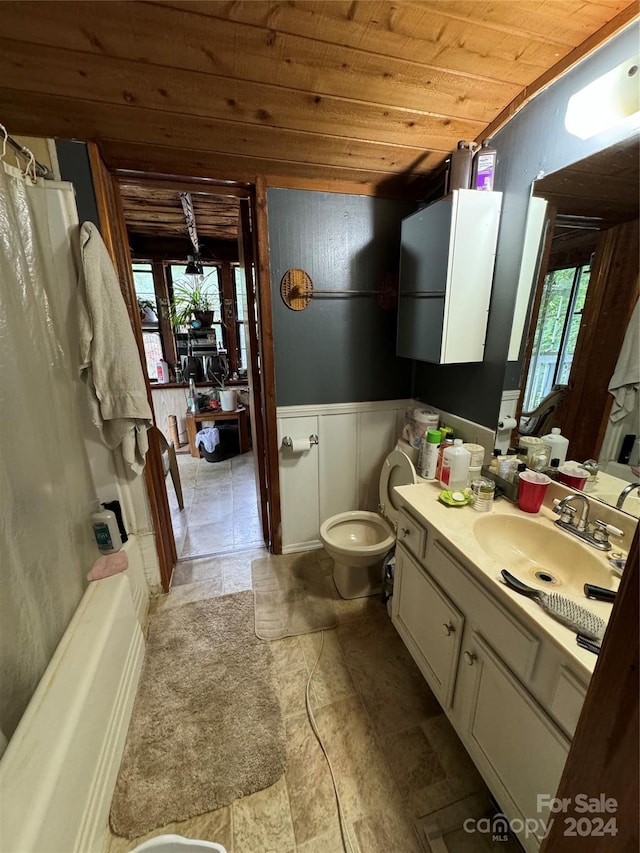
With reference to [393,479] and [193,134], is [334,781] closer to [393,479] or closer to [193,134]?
[393,479]

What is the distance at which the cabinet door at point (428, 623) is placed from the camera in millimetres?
1093

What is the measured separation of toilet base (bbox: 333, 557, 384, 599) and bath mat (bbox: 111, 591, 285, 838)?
508 mm

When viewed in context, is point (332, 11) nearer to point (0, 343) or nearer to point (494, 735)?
point (0, 343)

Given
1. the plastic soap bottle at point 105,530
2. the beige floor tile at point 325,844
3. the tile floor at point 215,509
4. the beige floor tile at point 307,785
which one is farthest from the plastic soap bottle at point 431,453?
the plastic soap bottle at point 105,530

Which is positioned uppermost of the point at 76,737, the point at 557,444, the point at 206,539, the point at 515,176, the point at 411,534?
the point at 515,176

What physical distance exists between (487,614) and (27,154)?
2.22m

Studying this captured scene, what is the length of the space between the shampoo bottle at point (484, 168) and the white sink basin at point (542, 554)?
4.32ft

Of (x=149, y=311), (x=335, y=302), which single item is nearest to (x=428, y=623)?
(x=335, y=302)

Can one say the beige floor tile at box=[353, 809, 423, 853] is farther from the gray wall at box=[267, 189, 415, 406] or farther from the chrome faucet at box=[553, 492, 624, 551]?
the gray wall at box=[267, 189, 415, 406]

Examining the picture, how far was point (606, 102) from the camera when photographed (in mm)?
958

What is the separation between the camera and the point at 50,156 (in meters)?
1.33

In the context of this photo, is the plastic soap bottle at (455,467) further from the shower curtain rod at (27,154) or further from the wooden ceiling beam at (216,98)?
the shower curtain rod at (27,154)

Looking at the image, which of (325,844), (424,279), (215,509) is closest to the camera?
(325,844)

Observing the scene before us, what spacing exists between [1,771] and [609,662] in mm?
1213
